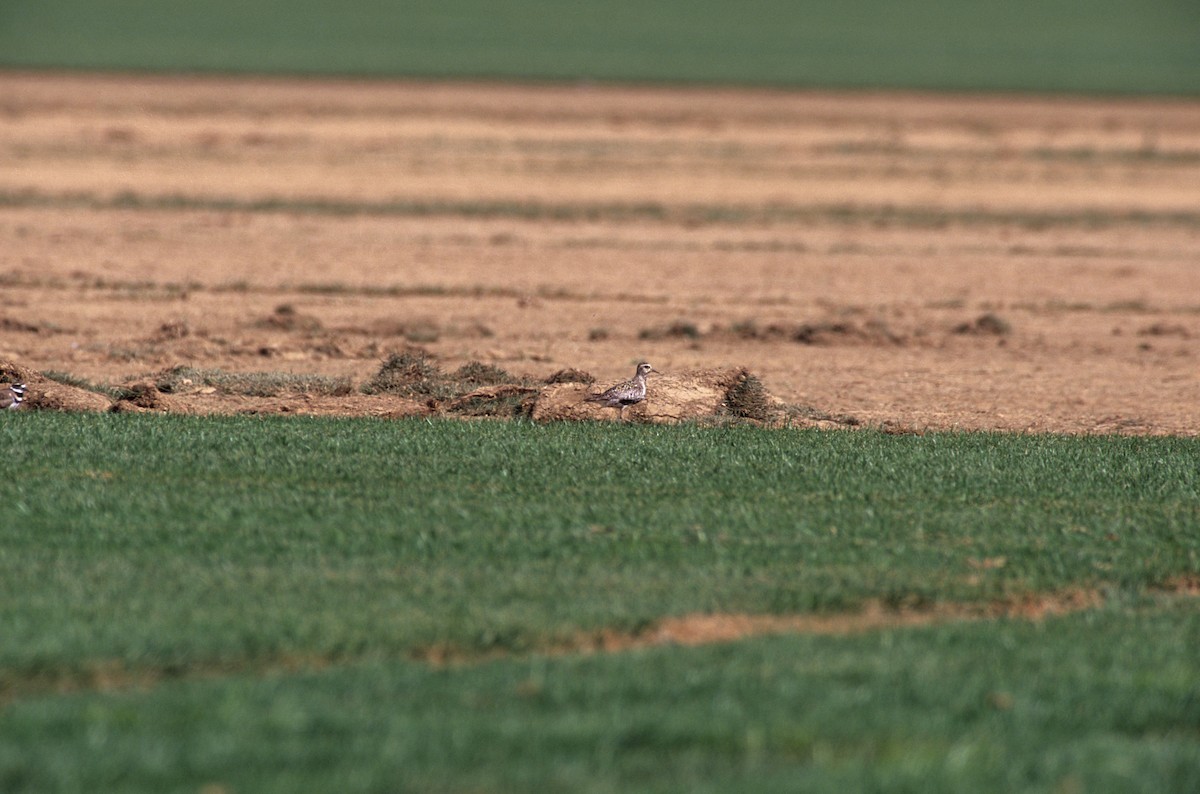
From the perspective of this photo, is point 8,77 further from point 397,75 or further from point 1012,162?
point 1012,162

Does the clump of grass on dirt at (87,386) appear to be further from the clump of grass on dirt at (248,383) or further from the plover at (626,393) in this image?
the plover at (626,393)

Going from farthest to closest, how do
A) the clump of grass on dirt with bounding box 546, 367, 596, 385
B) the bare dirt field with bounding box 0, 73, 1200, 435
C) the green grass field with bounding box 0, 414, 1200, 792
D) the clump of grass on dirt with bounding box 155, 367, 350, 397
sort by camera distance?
the bare dirt field with bounding box 0, 73, 1200, 435 < the clump of grass on dirt with bounding box 155, 367, 350, 397 < the clump of grass on dirt with bounding box 546, 367, 596, 385 < the green grass field with bounding box 0, 414, 1200, 792

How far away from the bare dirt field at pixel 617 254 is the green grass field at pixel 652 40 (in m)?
19.1

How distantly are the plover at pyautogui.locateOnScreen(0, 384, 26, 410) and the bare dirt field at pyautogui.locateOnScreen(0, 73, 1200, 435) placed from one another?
1348 millimetres

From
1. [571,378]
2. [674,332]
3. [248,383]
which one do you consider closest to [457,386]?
[571,378]

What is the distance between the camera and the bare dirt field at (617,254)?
18.4 m

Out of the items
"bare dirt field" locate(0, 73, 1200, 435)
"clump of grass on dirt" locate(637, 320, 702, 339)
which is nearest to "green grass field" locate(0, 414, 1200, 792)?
"bare dirt field" locate(0, 73, 1200, 435)

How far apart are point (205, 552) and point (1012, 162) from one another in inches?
1471

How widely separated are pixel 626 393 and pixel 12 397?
505 centimetres

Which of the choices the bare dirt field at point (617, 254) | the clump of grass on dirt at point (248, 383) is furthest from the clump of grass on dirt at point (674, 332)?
the clump of grass on dirt at point (248, 383)

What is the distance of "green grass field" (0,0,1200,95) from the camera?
71312 mm

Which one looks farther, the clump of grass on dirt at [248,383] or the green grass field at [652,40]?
the green grass field at [652,40]

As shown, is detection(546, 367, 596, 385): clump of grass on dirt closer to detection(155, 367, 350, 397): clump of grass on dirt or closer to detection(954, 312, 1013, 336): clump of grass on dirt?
detection(155, 367, 350, 397): clump of grass on dirt

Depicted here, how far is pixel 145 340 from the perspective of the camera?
752 inches
